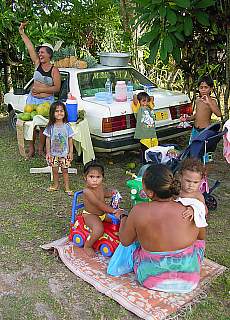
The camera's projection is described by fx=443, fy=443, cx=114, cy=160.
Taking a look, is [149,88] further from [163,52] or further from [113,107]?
[113,107]

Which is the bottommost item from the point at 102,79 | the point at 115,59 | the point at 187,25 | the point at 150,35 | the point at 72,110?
the point at 72,110

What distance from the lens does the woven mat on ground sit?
324cm

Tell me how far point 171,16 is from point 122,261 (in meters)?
3.85

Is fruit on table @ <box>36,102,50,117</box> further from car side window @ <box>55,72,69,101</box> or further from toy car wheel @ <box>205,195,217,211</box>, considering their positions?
toy car wheel @ <box>205,195,217,211</box>

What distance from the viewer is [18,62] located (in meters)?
10.6

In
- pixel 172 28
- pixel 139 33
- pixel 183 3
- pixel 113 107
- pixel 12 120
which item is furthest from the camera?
pixel 139 33

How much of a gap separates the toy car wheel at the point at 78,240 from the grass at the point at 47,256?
0.85 feet

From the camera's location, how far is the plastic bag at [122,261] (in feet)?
12.1

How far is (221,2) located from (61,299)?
5365mm

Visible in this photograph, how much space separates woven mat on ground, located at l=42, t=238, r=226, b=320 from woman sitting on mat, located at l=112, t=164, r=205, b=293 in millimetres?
82

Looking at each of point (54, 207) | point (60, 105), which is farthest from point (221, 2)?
point (54, 207)

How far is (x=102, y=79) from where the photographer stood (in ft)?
23.2

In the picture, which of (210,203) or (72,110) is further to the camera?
(72,110)

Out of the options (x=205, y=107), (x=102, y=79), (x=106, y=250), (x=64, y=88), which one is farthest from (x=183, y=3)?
(x=106, y=250)
